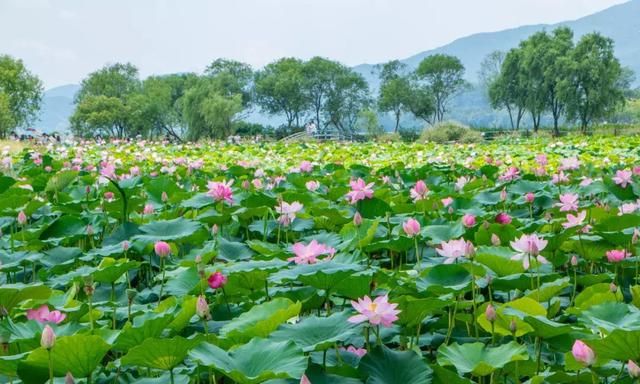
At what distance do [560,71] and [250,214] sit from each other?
35.0 metres

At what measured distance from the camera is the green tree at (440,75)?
6438 cm

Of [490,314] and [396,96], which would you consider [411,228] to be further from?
[396,96]

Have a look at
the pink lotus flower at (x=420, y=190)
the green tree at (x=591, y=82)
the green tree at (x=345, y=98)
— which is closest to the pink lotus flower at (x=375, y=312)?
the pink lotus flower at (x=420, y=190)

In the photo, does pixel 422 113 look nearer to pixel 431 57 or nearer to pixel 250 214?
pixel 431 57

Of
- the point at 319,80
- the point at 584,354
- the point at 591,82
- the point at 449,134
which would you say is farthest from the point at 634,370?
the point at 319,80

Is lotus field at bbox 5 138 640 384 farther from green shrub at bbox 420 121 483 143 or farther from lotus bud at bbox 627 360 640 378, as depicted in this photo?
green shrub at bbox 420 121 483 143

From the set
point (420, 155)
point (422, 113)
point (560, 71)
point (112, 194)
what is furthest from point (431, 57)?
point (112, 194)

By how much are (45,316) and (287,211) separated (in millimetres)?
997

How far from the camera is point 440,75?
65.1 m

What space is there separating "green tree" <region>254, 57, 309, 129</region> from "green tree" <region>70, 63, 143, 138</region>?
1142cm

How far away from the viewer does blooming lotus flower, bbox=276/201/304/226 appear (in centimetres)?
215

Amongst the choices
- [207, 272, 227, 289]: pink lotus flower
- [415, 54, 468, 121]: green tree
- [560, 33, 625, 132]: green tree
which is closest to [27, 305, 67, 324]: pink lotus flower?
[207, 272, 227, 289]: pink lotus flower

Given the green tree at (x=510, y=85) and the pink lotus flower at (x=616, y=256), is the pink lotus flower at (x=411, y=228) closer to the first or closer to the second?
the pink lotus flower at (x=616, y=256)

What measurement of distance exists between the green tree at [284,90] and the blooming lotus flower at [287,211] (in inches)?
2252
